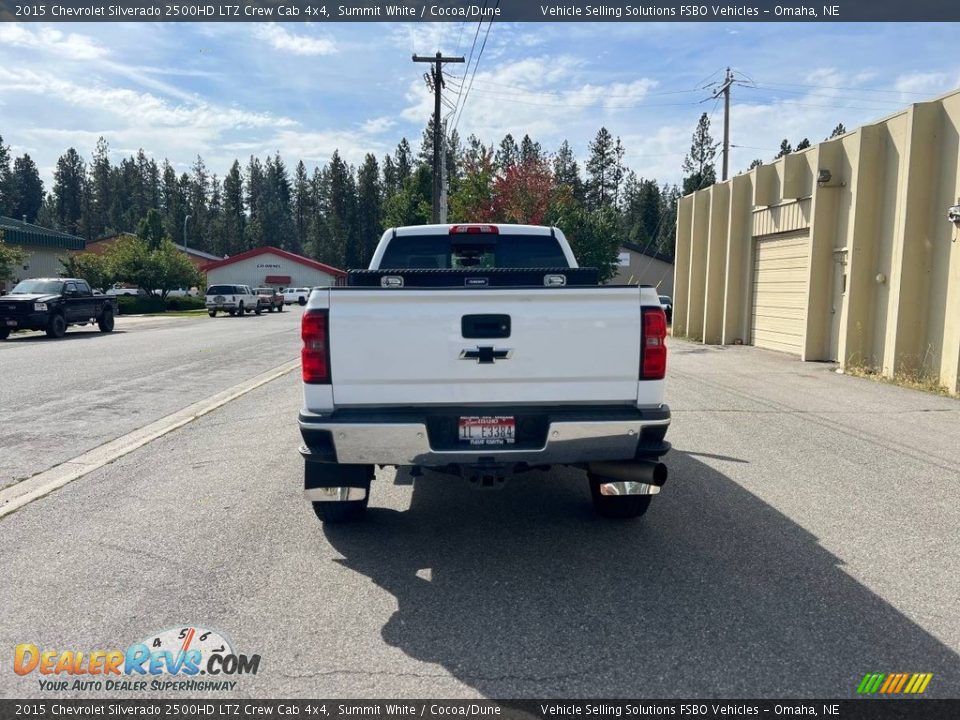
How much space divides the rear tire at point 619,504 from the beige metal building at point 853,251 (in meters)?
9.03

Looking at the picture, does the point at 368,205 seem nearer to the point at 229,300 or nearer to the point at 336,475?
the point at 229,300

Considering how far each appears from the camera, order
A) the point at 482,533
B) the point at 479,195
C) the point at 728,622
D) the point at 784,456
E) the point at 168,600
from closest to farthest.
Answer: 1. the point at 728,622
2. the point at 168,600
3. the point at 482,533
4. the point at 784,456
5. the point at 479,195

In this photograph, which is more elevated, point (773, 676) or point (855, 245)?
point (855, 245)

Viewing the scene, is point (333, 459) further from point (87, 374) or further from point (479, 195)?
point (479, 195)

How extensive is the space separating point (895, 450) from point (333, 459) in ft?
20.9

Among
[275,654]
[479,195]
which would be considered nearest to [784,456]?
[275,654]

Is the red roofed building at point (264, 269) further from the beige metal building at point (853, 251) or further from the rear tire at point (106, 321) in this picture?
the beige metal building at point (853, 251)

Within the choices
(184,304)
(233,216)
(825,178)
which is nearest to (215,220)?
(233,216)

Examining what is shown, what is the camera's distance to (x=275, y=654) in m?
3.33

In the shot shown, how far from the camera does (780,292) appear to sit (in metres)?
18.6

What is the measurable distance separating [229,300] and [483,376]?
1624 inches

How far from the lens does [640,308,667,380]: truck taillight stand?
164 inches

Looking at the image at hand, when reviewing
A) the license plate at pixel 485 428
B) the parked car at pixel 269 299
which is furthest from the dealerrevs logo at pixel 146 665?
the parked car at pixel 269 299

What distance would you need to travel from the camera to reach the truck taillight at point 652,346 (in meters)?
4.16
